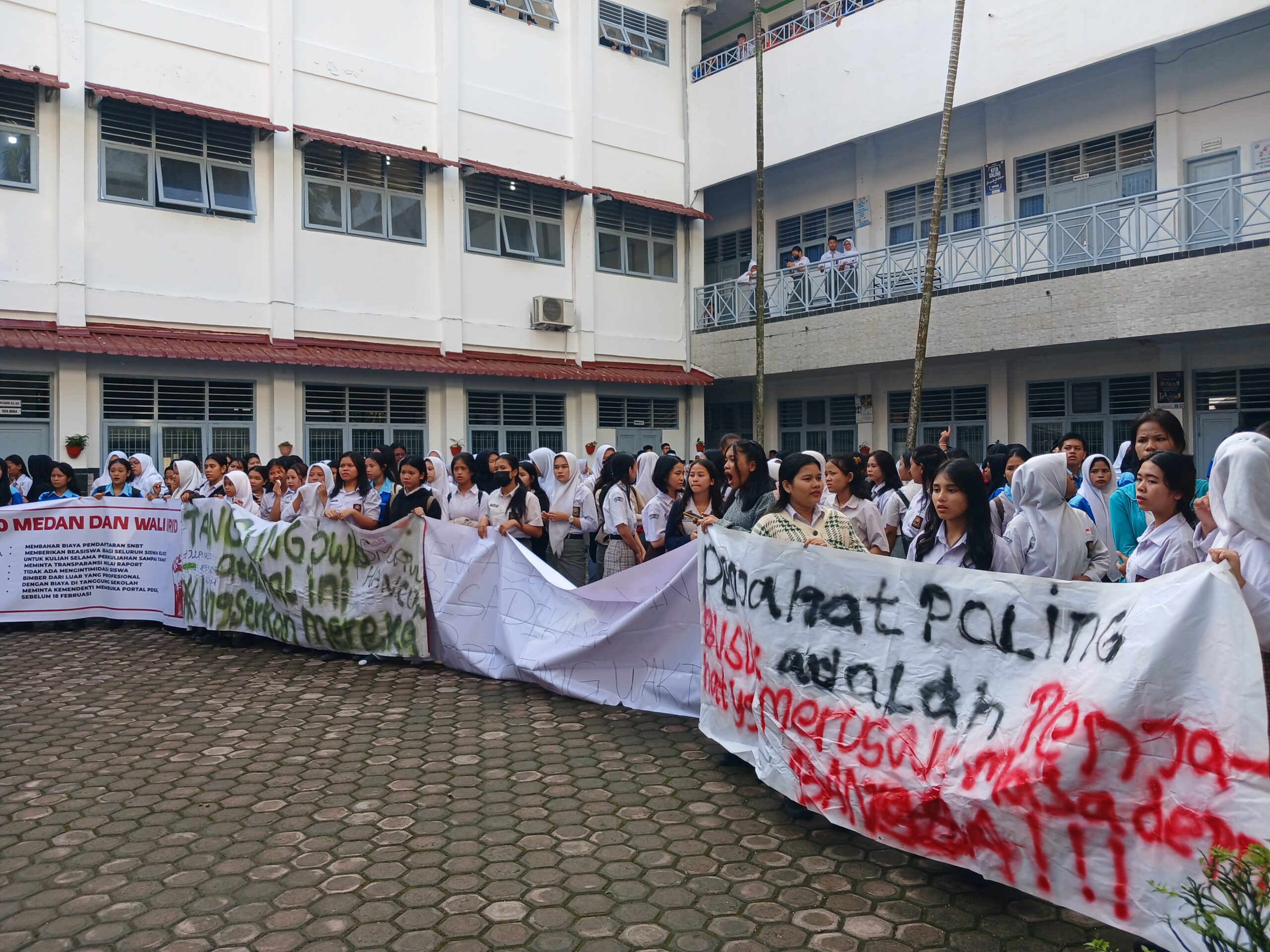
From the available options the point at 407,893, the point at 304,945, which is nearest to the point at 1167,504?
the point at 407,893

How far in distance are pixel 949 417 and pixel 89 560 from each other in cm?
1485

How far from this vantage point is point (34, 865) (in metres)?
3.81

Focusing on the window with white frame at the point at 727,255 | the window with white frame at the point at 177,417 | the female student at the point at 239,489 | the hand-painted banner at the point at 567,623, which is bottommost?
the hand-painted banner at the point at 567,623

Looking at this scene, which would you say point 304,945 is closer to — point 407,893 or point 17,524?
point 407,893

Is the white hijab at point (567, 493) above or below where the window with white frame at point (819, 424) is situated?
below

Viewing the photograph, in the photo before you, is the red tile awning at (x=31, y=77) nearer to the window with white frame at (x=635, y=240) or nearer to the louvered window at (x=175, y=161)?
the louvered window at (x=175, y=161)

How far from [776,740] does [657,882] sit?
3.05 feet

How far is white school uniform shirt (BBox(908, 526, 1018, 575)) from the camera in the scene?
4270 mm

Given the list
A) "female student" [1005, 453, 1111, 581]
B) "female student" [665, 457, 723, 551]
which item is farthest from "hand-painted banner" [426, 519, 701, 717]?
"female student" [1005, 453, 1111, 581]

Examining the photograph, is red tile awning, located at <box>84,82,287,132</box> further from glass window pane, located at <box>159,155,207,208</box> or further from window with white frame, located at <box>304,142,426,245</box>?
window with white frame, located at <box>304,142,426,245</box>

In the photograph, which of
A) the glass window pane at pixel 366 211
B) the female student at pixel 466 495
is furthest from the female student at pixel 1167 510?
the glass window pane at pixel 366 211

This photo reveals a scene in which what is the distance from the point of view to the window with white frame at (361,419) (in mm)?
17094

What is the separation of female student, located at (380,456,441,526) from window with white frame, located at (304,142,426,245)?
10708 mm

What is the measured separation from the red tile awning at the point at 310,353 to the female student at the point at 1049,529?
13.4 m
